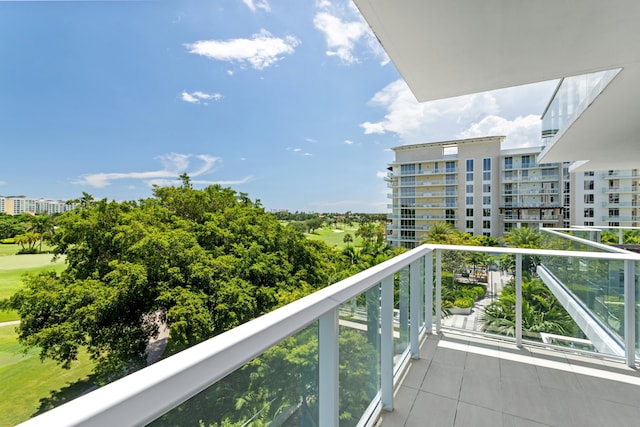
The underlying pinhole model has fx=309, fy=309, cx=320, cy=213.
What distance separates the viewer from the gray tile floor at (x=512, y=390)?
73.2 inches

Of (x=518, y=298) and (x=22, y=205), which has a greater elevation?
(x=22, y=205)

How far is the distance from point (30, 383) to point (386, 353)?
25.5m

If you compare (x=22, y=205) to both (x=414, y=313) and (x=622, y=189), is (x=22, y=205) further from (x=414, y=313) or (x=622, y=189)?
(x=622, y=189)

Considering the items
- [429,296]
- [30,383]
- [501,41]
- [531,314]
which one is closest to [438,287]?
[429,296]

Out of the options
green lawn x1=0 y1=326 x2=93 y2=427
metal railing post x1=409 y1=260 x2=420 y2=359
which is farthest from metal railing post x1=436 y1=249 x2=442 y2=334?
green lawn x1=0 y1=326 x2=93 y2=427

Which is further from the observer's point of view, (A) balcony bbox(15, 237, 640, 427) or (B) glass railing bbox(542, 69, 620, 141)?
(B) glass railing bbox(542, 69, 620, 141)

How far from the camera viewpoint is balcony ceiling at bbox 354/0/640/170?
6.12 ft

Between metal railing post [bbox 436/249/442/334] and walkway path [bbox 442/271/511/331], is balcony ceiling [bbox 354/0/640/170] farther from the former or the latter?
walkway path [bbox 442/271/511/331]

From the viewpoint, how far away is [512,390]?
214cm

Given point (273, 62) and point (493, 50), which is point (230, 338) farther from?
point (273, 62)

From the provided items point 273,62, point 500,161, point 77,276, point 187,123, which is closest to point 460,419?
point 77,276

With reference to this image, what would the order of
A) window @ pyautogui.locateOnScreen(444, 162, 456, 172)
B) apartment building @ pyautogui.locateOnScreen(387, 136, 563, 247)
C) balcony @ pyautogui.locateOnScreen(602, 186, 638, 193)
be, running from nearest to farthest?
balcony @ pyautogui.locateOnScreen(602, 186, 638, 193) → apartment building @ pyautogui.locateOnScreen(387, 136, 563, 247) → window @ pyautogui.locateOnScreen(444, 162, 456, 172)

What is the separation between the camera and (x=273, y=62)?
41.1 m

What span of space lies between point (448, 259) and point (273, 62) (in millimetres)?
43806
